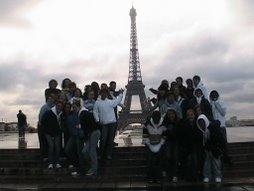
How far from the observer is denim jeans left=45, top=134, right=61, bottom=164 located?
1287cm

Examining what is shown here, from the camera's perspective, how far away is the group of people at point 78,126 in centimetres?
1263

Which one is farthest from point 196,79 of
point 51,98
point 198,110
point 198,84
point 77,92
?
point 51,98

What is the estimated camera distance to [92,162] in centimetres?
1249

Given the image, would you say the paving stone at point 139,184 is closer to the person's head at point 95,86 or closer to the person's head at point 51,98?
the person's head at point 95,86

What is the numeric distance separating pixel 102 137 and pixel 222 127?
3.47m

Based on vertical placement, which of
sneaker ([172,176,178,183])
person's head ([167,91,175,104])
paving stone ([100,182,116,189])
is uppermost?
person's head ([167,91,175,104])

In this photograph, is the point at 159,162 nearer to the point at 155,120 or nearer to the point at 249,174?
the point at 155,120

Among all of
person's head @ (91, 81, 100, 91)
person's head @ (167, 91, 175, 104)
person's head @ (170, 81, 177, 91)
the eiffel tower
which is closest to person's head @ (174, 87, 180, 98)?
person's head @ (170, 81, 177, 91)

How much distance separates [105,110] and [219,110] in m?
3.29

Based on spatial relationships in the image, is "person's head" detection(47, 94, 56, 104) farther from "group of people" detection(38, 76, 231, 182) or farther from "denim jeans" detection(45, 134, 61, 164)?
"denim jeans" detection(45, 134, 61, 164)

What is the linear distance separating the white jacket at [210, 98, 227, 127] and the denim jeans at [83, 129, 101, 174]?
344 centimetres

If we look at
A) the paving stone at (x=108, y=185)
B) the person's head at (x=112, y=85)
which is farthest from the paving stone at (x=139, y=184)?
the person's head at (x=112, y=85)

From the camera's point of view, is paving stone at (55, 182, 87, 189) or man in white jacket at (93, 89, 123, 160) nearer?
paving stone at (55, 182, 87, 189)

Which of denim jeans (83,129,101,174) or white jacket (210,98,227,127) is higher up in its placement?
white jacket (210,98,227,127)
